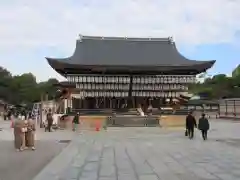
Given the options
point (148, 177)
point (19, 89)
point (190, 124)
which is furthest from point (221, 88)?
→ point (148, 177)

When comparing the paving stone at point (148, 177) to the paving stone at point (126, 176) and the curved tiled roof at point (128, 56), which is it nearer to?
the paving stone at point (126, 176)

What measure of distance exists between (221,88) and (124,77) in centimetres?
4482

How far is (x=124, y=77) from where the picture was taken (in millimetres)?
42906

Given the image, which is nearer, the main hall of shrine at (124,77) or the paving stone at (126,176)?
the paving stone at (126,176)

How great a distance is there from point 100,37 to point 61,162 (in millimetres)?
37531

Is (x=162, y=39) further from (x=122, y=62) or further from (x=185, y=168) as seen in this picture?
(x=185, y=168)

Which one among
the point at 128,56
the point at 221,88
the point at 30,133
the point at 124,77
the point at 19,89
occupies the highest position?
the point at 128,56

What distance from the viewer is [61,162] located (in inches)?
532

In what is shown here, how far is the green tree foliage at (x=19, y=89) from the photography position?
85.1m

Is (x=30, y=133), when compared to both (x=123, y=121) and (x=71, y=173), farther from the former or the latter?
(x=123, y=121)

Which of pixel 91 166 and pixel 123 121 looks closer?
pixel 91 166

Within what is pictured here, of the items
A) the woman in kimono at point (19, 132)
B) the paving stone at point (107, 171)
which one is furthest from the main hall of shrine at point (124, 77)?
the paving stone at point (107, 171)

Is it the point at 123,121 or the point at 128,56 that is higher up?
the point at 128,56

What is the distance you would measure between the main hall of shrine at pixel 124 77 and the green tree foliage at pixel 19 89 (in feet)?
120
